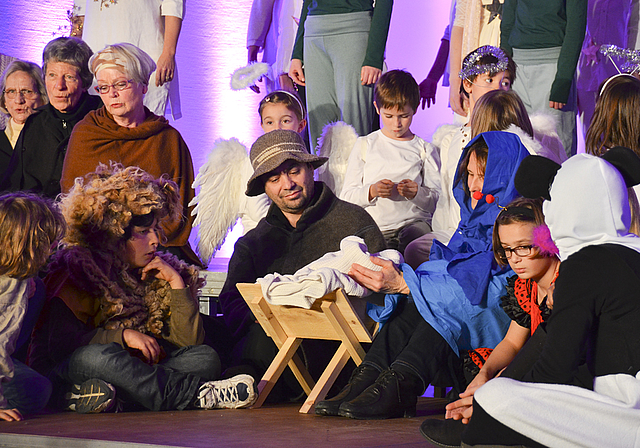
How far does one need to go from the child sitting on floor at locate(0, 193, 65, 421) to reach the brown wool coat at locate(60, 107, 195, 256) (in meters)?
1.32

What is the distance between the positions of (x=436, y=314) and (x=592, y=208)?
→ 0.88 metres

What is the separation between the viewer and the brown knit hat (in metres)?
3.00

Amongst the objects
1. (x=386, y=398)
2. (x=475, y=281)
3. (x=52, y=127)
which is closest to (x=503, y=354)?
(x=475, y=281)

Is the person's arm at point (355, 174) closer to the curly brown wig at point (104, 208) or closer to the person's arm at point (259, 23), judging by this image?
the curly brown wig at point (104, 208)

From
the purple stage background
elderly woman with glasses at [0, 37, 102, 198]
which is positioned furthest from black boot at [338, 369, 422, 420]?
the purple stage background

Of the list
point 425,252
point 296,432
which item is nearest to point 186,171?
point 425,252

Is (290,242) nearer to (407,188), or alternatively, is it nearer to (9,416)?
(407,188)

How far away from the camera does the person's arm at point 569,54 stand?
3654mm

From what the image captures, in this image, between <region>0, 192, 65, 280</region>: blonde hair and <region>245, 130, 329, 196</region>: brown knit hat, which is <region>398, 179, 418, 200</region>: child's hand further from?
<region>0, 192, 65, 280</region>: blonde hair

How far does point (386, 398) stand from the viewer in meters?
2.35

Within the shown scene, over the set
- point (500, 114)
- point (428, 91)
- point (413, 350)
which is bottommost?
point (413, 350)

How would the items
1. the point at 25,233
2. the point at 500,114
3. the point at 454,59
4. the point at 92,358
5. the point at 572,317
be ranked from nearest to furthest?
the point at 572,317 → the point at 25,233 → the point at 92,358 → the point at 500,114 → the point at 454,59

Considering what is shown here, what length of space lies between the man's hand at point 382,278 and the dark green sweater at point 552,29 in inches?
65.4

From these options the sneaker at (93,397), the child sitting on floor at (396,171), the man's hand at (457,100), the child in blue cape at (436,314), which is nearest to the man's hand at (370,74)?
the child sitting on floor at (396,171)
